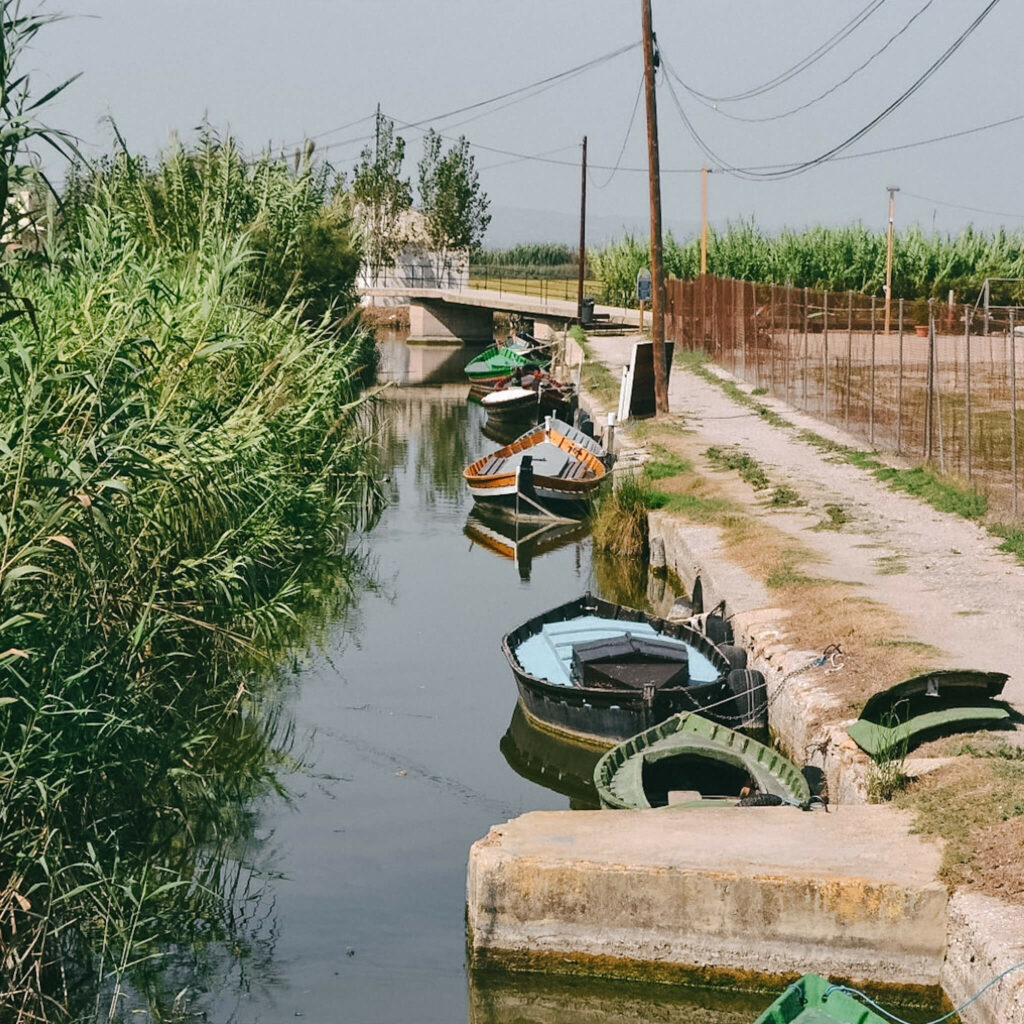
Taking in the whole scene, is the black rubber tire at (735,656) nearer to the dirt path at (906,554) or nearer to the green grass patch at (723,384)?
the dirt path at (906,554)

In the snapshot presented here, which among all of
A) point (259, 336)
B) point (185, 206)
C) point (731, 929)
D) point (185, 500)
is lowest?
point (731, 929)

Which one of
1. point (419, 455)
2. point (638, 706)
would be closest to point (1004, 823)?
point (638, 706)

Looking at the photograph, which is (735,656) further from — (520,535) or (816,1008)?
(520,535)

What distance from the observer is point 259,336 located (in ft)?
52.9

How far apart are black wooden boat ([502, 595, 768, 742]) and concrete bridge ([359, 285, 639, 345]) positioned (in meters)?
46.3

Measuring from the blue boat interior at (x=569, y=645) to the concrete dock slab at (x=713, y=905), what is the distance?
14.6ft

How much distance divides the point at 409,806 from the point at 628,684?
2024 millimetres

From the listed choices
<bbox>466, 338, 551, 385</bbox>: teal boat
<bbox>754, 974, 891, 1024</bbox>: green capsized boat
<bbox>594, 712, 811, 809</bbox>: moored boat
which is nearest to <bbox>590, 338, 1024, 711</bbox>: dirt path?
<bbox>594, 712, 811, 809</bbox>: moored boat

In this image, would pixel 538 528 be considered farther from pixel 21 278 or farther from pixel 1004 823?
pixel 1004 823

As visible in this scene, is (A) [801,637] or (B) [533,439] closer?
(A) [801,637]

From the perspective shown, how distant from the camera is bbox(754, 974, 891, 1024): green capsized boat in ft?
21.0

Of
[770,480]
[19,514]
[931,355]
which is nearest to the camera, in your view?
[19,514]

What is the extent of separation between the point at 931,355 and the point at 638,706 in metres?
8.50

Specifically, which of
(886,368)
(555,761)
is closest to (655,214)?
(886,368)
